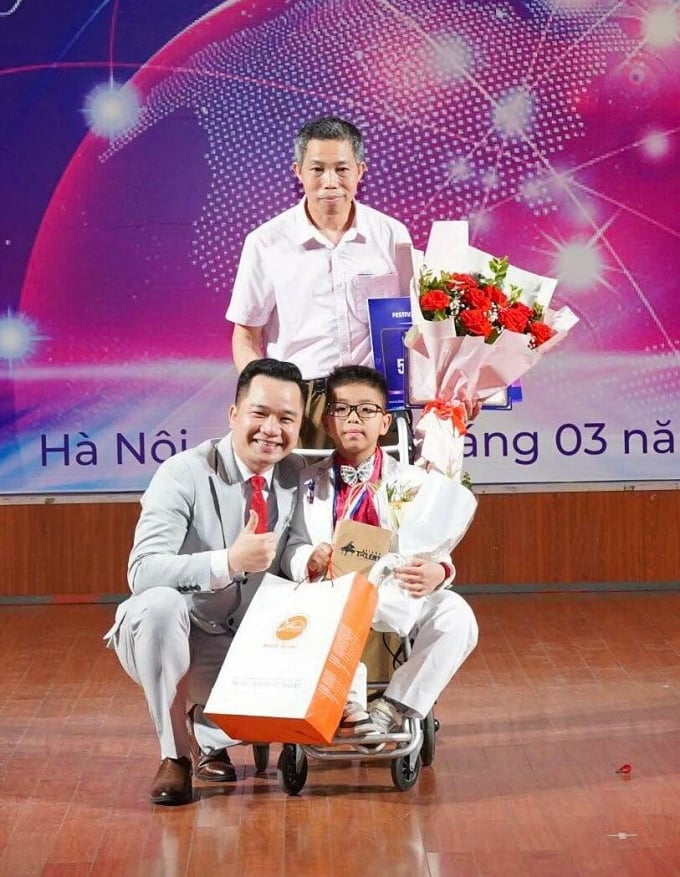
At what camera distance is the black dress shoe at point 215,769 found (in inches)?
156

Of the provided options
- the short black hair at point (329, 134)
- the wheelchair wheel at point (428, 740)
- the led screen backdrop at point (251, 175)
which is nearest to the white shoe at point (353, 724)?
the wheelchair wheel at point (428, 740)

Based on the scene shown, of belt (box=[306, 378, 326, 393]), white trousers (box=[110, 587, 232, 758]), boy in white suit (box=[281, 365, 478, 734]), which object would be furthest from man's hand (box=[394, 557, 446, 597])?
belt (box=[306, 378, 326, 393])

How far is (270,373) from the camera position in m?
3.84

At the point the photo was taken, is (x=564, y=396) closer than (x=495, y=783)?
No

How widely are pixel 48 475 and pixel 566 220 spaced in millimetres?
2286

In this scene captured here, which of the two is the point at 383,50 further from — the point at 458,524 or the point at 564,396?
the point at 458,524

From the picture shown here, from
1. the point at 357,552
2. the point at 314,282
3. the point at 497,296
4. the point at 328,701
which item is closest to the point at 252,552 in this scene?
the point at 357,552

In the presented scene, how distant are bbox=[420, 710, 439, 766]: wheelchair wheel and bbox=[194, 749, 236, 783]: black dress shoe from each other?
0.48m

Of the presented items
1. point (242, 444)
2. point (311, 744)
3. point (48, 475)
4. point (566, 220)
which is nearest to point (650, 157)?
point (566, 220)

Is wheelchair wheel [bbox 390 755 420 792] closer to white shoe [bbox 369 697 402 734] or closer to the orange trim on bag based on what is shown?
white shoe [bbox 369 697 402 734]

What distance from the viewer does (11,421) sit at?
6.45 meters

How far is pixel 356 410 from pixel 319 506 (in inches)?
9.8

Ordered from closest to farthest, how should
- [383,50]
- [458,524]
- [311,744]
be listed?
[311,744] → [458,524] → [383,50]

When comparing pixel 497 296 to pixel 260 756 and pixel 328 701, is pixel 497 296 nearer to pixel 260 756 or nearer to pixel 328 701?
pixel 328 701
